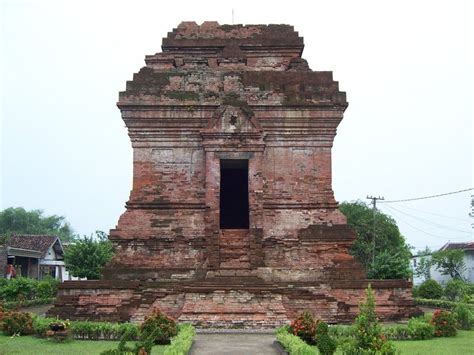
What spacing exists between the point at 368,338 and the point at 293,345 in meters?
1.70

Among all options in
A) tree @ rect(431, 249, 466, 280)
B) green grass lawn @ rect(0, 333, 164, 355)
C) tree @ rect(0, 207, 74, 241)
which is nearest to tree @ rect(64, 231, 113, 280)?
green grass lawn @ rect(0, 333, 164, 355)

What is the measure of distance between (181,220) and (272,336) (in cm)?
481

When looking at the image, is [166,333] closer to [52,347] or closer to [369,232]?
A: [52,347]

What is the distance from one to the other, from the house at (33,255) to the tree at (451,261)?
24763 millimetres

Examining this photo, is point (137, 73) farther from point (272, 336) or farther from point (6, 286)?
point (6, 286)

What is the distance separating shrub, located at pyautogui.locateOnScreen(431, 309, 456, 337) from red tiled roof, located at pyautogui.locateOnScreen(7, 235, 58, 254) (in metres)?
31.0

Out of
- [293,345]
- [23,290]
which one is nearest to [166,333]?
[293,345]

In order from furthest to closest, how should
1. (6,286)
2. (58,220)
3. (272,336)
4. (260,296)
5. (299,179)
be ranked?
(58,220) < (6,286) < (299,179) < (260,296) < (272,336)

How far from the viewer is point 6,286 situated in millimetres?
23531

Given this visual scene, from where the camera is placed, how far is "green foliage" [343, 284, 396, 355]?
7452 millimetres

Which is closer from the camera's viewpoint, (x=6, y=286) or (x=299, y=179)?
(x=299, y=179)

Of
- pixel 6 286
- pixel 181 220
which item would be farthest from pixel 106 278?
pixel 6 286

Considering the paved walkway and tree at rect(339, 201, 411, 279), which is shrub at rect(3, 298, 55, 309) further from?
tree at rect(339, 201, 411, 279)

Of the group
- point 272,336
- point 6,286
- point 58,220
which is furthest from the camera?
point 58,220
